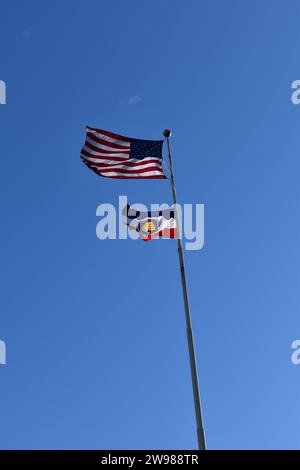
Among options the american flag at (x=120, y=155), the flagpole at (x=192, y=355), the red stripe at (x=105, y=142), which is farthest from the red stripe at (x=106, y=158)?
the flagpole at (x=192, y=355)

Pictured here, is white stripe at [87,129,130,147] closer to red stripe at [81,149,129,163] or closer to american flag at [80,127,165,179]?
american flag at [80,127,165,179]

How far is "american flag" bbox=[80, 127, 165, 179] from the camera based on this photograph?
22312 mm

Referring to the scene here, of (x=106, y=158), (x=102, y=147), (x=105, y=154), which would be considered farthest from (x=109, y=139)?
(x=106, y=158)

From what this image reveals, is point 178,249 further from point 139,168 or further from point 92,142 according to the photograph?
point 92,142

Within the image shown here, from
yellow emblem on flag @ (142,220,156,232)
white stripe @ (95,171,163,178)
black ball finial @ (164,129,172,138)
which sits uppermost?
black ball finial @ (164,129,172,138)

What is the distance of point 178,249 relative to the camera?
65.2 ft

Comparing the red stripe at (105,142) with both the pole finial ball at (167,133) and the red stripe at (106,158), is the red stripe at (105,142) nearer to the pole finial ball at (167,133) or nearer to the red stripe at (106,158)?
the red stripe at (106,158)

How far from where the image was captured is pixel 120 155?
901 inches

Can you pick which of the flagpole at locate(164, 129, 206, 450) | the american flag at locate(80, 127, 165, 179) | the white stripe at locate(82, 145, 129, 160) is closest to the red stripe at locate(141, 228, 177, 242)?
the flagpole at locate(164, 129, 206, 450)

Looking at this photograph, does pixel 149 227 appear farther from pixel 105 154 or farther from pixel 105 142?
pixel 105 142

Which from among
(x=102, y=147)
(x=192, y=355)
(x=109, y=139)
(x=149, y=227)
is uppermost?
(x=109, y=139)

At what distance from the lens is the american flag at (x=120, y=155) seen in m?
22.3

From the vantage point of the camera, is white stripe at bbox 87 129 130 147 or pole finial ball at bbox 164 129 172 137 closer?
pole finial ball at bbox 164 129 172 137

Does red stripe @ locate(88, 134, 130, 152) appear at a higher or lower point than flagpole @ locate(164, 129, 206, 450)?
higher
